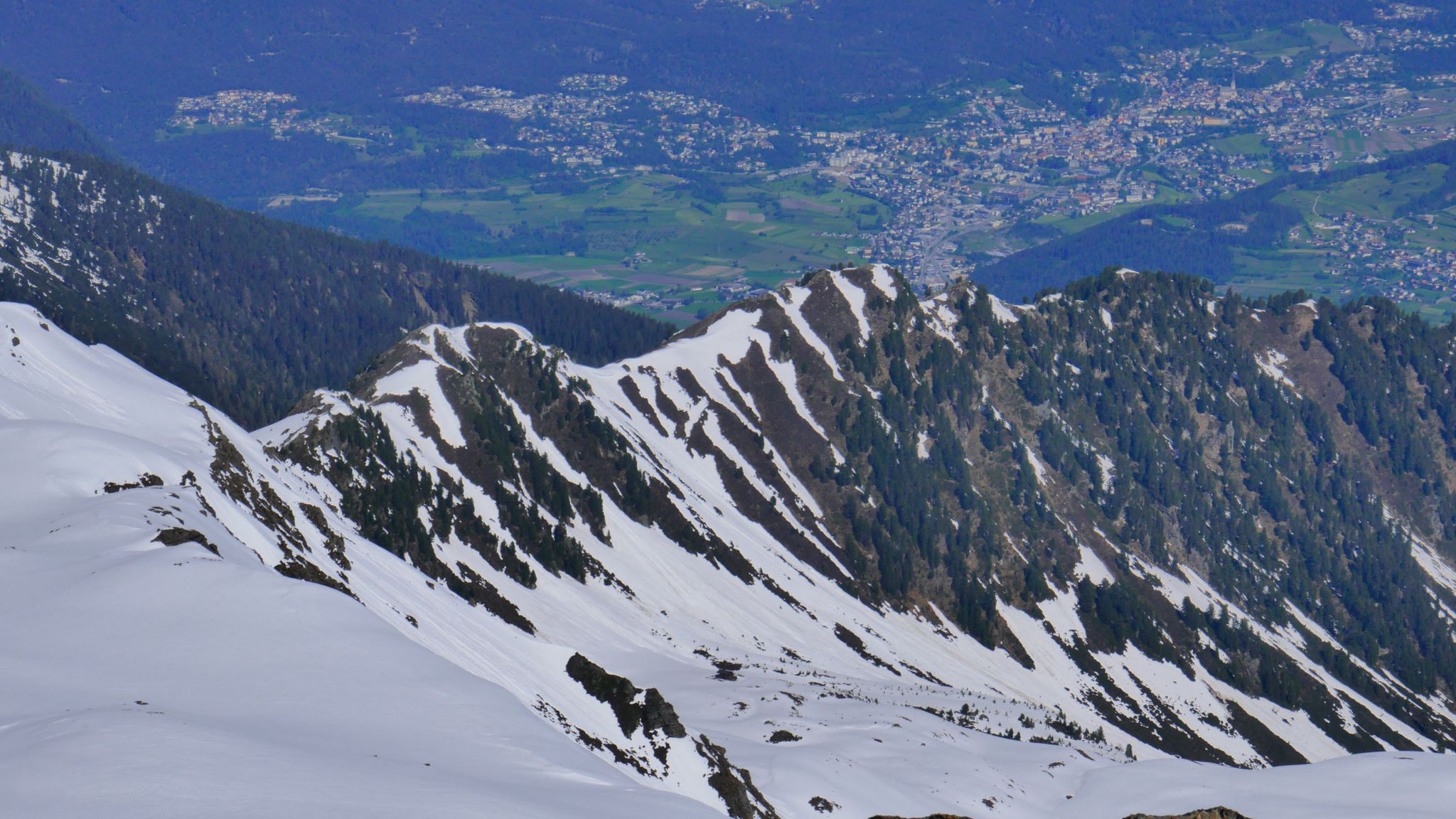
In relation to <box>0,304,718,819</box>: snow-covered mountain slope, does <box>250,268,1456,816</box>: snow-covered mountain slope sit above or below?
below

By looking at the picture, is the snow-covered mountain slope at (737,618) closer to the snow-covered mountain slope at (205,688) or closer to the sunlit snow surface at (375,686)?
the sunlit snow surface at (375,686)

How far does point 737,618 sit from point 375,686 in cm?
9845

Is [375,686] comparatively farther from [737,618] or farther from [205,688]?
[737,618]

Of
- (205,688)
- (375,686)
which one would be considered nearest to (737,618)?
(375,686)

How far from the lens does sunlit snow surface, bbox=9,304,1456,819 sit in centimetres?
3900

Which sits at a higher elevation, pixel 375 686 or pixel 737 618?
pixel 375 686

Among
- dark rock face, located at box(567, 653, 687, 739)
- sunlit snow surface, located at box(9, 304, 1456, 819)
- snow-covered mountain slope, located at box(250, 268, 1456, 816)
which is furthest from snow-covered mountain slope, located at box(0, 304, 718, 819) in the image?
dark rock face, located at box(567, 653, 687, 739)

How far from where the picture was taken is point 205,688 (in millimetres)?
46656

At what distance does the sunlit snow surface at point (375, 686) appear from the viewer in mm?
39000

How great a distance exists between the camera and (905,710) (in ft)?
362

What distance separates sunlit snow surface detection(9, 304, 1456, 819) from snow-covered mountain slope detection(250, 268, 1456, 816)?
65 cm

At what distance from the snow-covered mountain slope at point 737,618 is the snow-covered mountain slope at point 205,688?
11.6 metres

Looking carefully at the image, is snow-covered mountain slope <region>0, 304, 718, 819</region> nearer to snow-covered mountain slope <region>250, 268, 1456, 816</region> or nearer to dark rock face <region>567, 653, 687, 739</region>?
snow-covered mountain slope <region>250, 268, 1456, 816</region>

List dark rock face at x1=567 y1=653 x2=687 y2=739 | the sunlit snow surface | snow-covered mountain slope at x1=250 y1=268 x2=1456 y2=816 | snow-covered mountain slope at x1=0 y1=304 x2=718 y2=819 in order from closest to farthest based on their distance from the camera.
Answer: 1. snow-covered mountain slope at x1=0 y1=304 x2=718 y2=819
2. the sunlit snow surface
3. dark rock face at x1=567 y1=653 x2=687 y2=739
4. snow-covered mountain slope at x1=250 y1=268 x2=1456 y2=816
